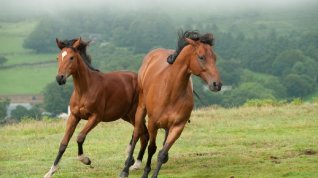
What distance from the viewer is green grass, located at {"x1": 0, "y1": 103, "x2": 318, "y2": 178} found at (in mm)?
14406

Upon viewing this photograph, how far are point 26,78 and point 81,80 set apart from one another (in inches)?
3446

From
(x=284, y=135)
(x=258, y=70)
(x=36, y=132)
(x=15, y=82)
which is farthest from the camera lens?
(x=258, y=70)

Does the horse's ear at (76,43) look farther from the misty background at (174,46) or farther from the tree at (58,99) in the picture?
the tree at (58,99)

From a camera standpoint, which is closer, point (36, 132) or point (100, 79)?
point (100, 79)

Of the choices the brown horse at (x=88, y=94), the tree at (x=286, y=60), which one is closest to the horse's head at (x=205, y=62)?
the brown horse at (x=88, y=94)

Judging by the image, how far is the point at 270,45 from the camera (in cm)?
12744

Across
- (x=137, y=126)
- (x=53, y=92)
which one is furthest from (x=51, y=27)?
(x=137, y=126)

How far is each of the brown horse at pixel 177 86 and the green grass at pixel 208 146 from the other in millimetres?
1130

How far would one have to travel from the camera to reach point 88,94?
1473 centimetres

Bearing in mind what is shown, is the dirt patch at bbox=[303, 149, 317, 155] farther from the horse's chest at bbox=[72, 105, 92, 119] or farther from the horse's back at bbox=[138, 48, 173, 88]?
the horse's chest at bbox=[72, 105, 92, 119]

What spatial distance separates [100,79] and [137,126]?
161 cm

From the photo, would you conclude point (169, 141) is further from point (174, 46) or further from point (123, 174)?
point (174, 46)

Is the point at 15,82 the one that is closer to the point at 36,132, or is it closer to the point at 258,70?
the point at 258,70

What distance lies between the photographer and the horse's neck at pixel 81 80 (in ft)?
48.1
